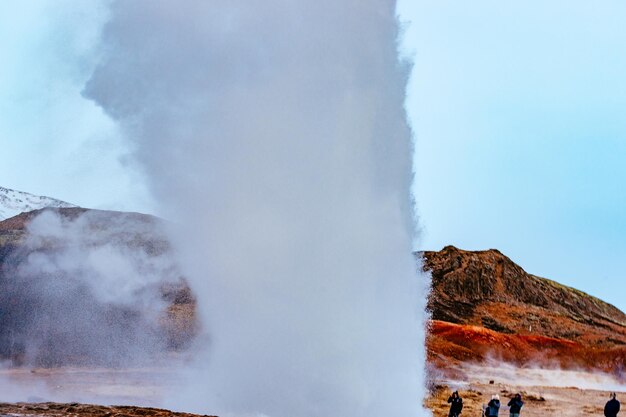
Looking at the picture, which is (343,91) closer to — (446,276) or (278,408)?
(278,408)

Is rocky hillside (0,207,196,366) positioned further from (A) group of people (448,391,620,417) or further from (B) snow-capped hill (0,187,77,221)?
(A) group of people (448,391,620,417)

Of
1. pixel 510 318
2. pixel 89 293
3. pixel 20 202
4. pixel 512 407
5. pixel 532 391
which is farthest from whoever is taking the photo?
pixel 20 202

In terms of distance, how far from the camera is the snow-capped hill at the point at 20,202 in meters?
65.1

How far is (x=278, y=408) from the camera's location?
16250 mm

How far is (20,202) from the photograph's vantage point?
6681 centimetres

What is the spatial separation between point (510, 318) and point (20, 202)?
41.6 meters

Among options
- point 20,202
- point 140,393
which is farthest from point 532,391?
point 20,202

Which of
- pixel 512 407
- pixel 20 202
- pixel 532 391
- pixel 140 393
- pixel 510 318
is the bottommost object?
pixel 140 393

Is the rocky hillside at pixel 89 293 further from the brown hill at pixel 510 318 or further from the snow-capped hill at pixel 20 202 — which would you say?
the brown hill at pixel 510 318

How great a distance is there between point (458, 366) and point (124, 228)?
2772 cm

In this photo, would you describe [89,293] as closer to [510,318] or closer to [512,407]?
[510,318]

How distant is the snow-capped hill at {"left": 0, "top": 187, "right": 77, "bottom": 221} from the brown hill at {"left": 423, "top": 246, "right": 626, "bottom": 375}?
32911 mm

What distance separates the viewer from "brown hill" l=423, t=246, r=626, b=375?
4841cm

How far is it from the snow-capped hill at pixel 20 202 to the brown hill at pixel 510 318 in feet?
108
